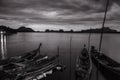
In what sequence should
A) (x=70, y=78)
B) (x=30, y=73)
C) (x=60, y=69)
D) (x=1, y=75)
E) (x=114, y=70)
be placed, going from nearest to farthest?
(x=1, y=75), (x=30, y=73), (x=114, y=70), (x=70, y=78), (x=60, y=69)

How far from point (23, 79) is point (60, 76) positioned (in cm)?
739

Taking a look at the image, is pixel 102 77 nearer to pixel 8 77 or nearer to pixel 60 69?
pixel 60 69

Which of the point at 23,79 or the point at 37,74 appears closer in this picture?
the point at 23,79

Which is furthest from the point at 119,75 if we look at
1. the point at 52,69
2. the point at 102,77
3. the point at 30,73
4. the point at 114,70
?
the point at 30,73

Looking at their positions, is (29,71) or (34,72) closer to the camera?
(29,71)

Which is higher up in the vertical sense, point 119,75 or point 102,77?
point 119,75

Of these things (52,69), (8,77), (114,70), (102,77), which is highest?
(8,77)

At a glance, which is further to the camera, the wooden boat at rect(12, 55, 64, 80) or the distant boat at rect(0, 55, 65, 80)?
the wooden boat at rect(12, 55, 64, 80)

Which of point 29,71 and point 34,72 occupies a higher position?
point 29,71

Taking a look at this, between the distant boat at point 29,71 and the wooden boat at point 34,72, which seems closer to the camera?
the distant boat at point 29,71

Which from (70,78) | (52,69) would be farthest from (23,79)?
(70,78)

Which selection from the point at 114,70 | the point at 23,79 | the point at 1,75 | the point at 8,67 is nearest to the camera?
the point at 1,75

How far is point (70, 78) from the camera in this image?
61.3 feet

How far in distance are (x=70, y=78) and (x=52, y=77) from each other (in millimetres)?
3303
